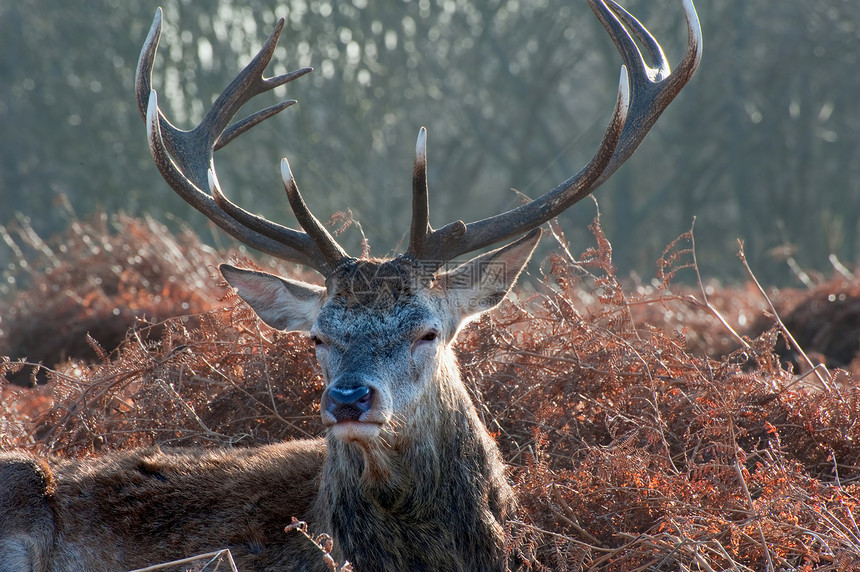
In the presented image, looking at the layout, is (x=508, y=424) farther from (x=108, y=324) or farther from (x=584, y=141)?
(x=584, y=141)

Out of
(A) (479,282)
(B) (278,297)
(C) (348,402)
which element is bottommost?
(C) (348,402)

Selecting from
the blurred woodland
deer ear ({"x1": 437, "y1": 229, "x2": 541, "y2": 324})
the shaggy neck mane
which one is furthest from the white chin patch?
the blurred woodland

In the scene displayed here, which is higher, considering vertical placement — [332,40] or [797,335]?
[332,40]

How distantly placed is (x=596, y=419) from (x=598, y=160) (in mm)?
1505

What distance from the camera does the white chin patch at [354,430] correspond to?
12.5 feet

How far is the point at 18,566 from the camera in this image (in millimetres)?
4418

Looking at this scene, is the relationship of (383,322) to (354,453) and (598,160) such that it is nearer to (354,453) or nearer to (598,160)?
(354,453)

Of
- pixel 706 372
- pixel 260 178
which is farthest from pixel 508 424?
pixel 260 178

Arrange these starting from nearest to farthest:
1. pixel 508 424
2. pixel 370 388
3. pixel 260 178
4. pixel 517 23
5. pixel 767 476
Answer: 1. pixel 370 388
2. pixel 767 476
3. pixel 508 424
4. pixel 260 178
5. pixel 517 23

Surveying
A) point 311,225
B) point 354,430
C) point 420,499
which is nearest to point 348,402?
point 354,430

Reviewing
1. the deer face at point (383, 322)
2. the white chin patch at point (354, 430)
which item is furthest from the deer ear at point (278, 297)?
the white chin patch at point (354, 430)

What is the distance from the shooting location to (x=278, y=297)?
488 cm

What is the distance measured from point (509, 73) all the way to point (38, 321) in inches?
559

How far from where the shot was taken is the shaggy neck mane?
4.09 metres
